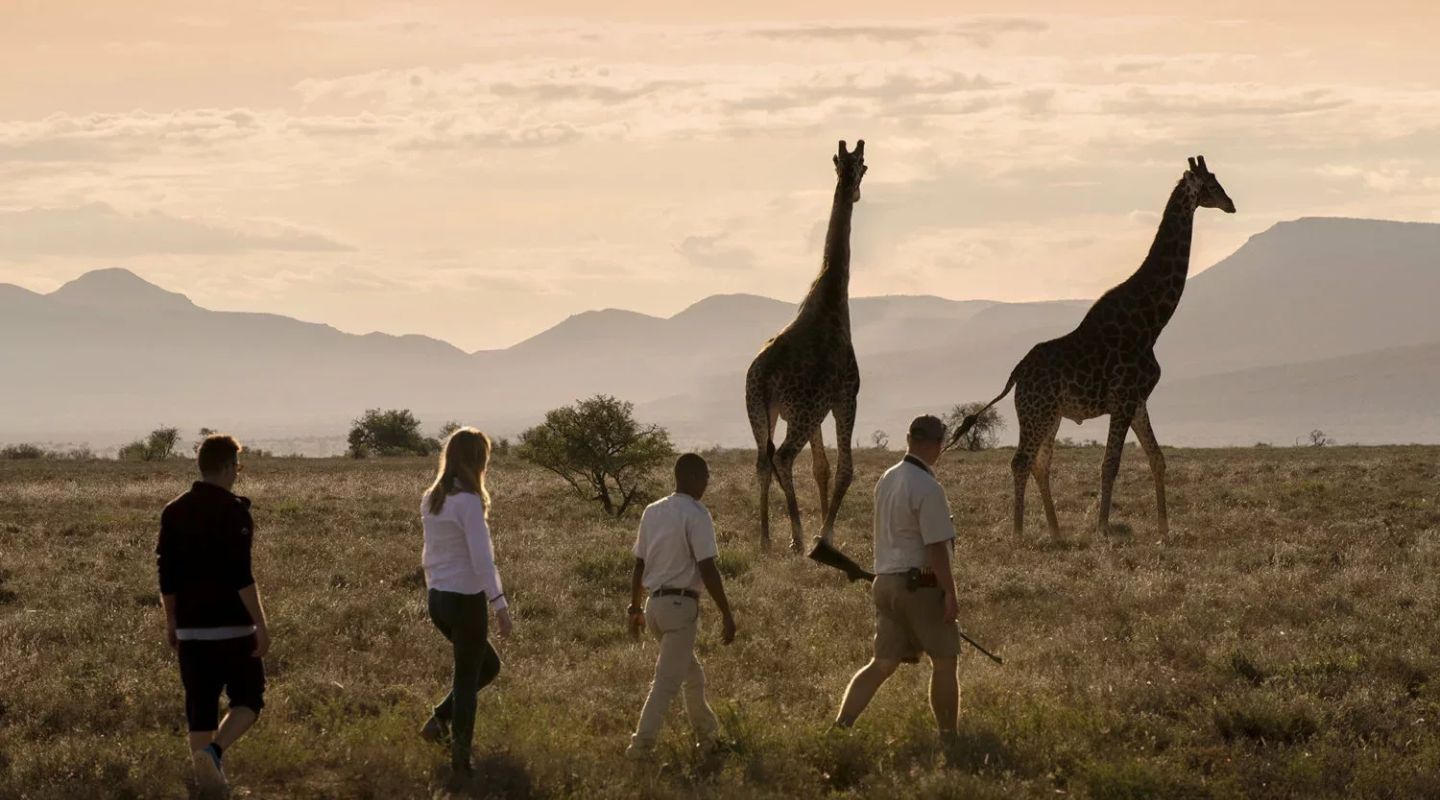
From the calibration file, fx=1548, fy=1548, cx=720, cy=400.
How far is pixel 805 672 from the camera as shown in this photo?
1274 centimetres

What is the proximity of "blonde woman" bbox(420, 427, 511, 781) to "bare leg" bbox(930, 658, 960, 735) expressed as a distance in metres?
2.75

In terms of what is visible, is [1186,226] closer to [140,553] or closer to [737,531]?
[737,531]

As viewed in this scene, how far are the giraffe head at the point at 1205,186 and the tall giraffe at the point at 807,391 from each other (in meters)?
5.23

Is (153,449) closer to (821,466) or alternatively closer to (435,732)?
(821,466)

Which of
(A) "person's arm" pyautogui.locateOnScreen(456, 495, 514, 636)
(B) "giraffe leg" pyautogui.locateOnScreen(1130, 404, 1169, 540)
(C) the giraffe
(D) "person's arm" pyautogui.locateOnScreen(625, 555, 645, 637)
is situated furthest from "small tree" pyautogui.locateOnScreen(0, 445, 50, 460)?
(A) "person's arm" pyautogui.locateOnScreen(456, 495, 514, 636)

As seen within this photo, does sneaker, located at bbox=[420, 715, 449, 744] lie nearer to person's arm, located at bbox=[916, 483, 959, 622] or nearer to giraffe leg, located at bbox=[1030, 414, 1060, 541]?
person's arm, located at bbox=[916, 483, 959, 622]

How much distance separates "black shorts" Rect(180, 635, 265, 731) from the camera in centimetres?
889

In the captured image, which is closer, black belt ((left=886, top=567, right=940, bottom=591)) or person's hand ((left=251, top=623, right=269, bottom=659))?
person's hand ((left=251, top=623, right=269, bottom=659))

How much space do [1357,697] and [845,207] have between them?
37.7 feet

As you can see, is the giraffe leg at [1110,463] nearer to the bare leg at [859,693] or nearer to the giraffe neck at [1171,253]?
the giraffe neck at [1171,253]

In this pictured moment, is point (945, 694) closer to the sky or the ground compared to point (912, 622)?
closer to the ground

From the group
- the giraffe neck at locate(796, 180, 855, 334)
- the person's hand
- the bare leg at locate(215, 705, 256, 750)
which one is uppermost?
the giraffe neck at locate(796, 180, 855, 334)

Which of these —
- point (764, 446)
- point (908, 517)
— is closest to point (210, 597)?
point (908, 517)

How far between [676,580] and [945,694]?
6.15 feet
